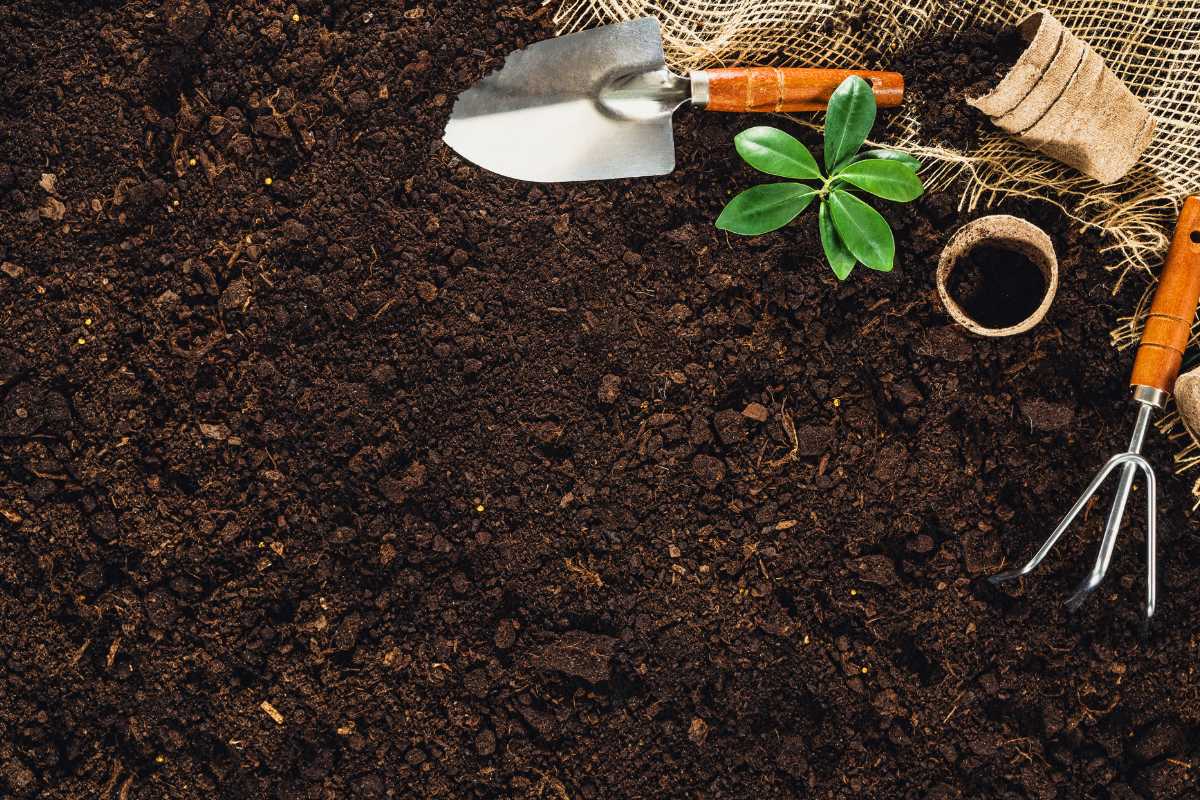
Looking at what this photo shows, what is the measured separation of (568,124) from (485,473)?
61 centimetres

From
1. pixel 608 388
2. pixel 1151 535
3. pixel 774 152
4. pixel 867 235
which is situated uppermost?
pixel 774 152

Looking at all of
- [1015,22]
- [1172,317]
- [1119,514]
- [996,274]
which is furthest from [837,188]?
[1119,514]

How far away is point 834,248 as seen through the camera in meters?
1.46

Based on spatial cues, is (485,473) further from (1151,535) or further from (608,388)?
(1151,535)

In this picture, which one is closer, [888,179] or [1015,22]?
[888,179]

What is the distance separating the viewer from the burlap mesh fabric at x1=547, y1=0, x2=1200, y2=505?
151 cm

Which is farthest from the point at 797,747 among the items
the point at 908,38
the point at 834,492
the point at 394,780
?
the point at 908,38

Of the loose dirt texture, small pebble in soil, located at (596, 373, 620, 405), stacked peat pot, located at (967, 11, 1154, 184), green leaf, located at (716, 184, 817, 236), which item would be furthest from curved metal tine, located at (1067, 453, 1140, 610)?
small pebble in soil, located at (596, 373, 620, 405)

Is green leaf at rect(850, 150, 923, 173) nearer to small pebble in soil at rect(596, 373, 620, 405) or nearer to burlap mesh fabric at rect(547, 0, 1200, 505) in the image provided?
burlap mesh fabric at rect(547, 0, 1200, 505)

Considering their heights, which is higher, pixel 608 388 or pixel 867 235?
pixel 867 235

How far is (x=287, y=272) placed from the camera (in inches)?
61.2

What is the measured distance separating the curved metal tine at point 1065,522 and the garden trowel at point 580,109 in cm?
67

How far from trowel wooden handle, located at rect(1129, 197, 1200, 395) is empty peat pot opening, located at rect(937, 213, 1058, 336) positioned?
0.16m

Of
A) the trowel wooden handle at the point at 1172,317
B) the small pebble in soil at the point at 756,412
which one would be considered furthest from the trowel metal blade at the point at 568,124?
the trowel wooden handle at the point at 1172,317
